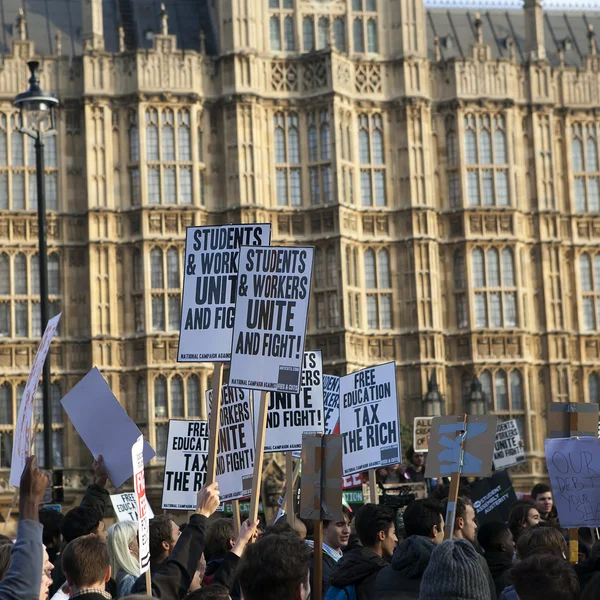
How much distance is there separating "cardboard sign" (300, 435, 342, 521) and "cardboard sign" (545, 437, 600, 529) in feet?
4.47

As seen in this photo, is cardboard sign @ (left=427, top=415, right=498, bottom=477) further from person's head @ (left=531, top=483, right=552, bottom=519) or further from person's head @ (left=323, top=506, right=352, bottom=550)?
person's head @ (left=323, top=506, right=352, bottom=550)

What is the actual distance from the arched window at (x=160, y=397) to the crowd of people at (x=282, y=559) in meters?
26.2

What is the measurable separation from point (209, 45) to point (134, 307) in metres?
7.73

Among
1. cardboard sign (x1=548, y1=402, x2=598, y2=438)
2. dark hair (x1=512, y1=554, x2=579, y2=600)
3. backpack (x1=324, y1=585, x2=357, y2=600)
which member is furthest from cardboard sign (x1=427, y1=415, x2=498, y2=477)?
dark hair (x1=512, y1=554, x2=579, y2=600)

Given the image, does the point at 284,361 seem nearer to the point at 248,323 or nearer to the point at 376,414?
the point at 248,323

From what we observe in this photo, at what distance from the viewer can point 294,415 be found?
14.2 m

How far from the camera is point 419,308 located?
129 feet

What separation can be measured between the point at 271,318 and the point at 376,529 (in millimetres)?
2188

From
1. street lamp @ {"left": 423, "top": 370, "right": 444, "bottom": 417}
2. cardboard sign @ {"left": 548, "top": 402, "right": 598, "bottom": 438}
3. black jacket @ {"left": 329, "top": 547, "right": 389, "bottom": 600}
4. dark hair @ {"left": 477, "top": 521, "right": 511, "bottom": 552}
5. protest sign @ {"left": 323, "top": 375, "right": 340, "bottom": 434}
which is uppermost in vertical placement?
street lamp @ {"left": 423, "top": 370, "right": 444, "bottom": 417}

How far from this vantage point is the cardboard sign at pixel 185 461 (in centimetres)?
1402

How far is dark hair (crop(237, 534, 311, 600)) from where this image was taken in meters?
5.90

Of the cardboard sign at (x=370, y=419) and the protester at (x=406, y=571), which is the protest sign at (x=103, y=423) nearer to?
the protester at (x=406, y=571)

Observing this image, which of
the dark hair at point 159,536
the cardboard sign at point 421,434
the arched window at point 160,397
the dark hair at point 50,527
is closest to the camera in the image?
the dark hair at point 159,536

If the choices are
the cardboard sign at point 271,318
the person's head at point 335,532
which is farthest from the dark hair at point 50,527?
the person's head at point 335,532
